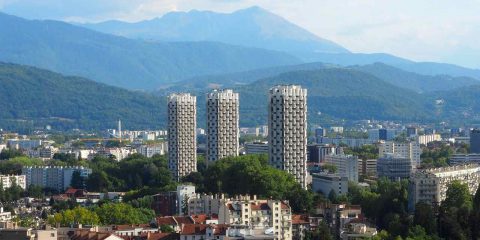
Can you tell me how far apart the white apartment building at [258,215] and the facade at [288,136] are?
577 inches

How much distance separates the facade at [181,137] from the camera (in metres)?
69.1

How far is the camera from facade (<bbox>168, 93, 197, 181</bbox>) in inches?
2719

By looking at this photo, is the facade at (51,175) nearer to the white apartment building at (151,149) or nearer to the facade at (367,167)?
the facade at (367,167)

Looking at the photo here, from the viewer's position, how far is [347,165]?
68.6 metres

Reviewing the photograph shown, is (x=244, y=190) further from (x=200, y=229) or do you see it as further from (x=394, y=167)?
(x=394, y=167)

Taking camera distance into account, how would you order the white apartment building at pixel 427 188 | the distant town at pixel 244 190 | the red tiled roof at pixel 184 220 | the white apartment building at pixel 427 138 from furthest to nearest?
the white apartment building at pixel 427 138 < the white apartment building at pixel 427 188 < the red tiled roof at pixel 184 220 < the distant town at pixel 244 190

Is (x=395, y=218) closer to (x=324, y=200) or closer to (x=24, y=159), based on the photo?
(x=324, y=200)

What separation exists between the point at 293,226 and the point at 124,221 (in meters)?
6.43

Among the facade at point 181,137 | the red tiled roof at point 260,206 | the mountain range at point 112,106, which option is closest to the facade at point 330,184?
the facade at point 181,137

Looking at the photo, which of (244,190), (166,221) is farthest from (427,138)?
(166,221)

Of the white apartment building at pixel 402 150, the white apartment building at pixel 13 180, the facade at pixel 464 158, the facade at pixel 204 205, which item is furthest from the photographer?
the white apartment building at pixel 402 150

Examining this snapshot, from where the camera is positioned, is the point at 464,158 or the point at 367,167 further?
the point at 464,158

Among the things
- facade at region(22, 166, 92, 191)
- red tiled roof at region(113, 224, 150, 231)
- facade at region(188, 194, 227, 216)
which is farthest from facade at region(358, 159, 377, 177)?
red tiled roof at region(113, 224, 150, 231)

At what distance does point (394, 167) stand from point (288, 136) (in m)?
16.7
